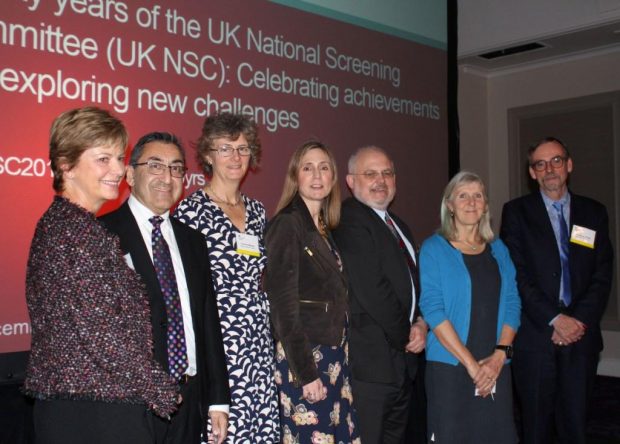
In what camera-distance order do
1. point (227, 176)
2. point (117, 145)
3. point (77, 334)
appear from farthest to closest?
point (227, 176)
point (117, 145)
point (77, 334)

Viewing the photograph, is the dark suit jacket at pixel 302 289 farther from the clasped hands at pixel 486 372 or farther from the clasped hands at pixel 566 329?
the clasped hands at pixel 566 329

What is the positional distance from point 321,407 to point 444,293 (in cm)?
83

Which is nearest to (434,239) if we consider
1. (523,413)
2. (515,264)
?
(515,264)

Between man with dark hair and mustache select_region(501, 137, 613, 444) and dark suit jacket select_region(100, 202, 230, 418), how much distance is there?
1882 millimetres

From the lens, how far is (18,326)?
9.84 ft

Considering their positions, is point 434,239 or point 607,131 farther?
point 607,131

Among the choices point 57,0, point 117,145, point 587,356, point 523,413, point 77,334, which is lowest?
point 523,413

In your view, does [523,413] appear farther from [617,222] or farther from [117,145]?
[617,222]

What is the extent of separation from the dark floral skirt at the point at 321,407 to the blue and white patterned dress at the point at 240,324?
2.2 inches

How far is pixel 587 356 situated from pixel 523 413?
→ 1.53 feet

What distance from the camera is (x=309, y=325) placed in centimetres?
272

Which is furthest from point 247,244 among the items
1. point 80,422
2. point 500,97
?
point 500,97

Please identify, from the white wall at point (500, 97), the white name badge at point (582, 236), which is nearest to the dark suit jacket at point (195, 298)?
the white name badge at point (582, 236)

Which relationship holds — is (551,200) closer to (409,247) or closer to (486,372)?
(409,247)
